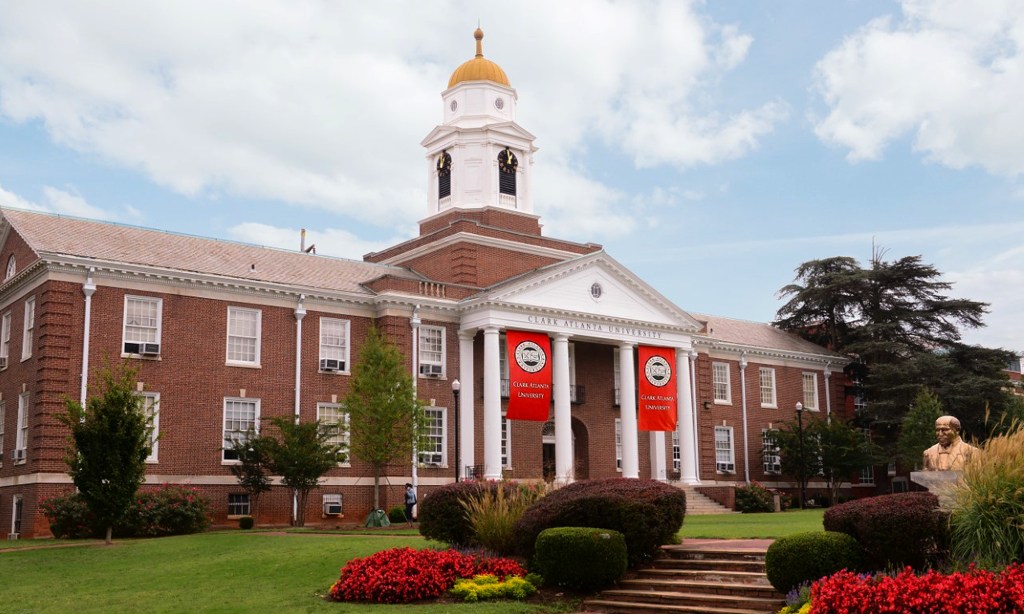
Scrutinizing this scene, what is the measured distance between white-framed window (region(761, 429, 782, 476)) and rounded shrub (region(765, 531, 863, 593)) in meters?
39.9

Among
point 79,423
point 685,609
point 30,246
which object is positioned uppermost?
point 30,246

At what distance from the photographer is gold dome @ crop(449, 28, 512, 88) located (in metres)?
50.5

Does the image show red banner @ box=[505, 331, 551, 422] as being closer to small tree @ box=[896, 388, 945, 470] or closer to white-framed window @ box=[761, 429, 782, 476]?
white-framed window @ box=[761, 429, 782, 476]

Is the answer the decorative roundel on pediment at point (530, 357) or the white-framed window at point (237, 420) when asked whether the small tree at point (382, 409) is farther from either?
the decorative roundel on pediment at point (530, 357)

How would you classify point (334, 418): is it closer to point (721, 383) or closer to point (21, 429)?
point (21, 429)

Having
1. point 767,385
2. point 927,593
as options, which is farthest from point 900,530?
point 767,385

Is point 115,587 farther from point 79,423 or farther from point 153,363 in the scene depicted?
point 153,363

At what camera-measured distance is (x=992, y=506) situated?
13.4 meters

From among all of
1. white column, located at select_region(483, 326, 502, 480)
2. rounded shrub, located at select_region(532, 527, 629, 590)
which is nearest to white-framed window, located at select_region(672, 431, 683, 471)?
white column, located at select_region(483, 326, 502, 480)

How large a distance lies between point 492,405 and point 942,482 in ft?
90.9

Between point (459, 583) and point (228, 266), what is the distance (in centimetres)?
2460

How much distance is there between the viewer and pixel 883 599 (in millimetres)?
12664

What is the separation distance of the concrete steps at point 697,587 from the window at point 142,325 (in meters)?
23.0

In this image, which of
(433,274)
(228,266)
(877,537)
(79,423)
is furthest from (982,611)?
Answer: (433,274)
